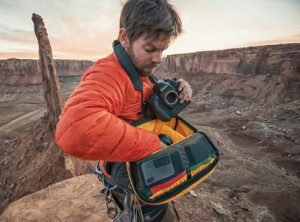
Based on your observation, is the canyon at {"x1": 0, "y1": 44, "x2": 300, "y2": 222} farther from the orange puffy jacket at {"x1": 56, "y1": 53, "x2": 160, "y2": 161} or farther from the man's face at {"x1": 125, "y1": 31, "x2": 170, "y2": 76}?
the man's face at {"x1": 125, "y1": 31, "x2": 170, "y2": 76}

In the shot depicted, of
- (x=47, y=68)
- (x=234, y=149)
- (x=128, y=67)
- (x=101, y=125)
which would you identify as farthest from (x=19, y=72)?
(x=101, y=125)

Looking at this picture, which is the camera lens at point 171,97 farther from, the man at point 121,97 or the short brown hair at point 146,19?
the short brown hair at point 146,19

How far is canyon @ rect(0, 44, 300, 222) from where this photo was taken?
477 centimetres

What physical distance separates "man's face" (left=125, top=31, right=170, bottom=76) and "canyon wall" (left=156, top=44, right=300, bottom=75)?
70.3 ft

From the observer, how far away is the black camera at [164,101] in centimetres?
143

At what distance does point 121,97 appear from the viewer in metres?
1.19

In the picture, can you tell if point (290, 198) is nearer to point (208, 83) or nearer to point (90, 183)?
point (90, 183)

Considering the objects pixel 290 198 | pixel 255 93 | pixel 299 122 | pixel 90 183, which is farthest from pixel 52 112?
pixel 255 93

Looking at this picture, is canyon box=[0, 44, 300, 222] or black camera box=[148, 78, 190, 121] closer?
black camera box=[148, 78, 190, 121]

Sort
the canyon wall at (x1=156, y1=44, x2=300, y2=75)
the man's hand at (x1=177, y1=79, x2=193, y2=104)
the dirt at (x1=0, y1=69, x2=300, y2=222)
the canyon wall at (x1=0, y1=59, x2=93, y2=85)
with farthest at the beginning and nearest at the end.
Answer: the canyon wall at (x1=0, y1=59, x2=93, y2=85), the canyon wall at (x1=156, y1=44, x2=300, y2=75), the dirt at (x1=0, y1=69, x2=300, y2=222), the man's hand at (x1=177, y1=79, x2=193, y2=104)

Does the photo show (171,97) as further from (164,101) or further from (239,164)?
(239,164)

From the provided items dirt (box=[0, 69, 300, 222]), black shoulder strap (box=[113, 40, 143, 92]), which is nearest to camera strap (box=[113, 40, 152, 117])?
black shoulder strap (box=[113, 40, 143, 92])

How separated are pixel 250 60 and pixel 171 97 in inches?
956

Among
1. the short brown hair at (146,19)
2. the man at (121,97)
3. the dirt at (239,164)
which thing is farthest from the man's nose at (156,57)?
the dirt at (239,164)
